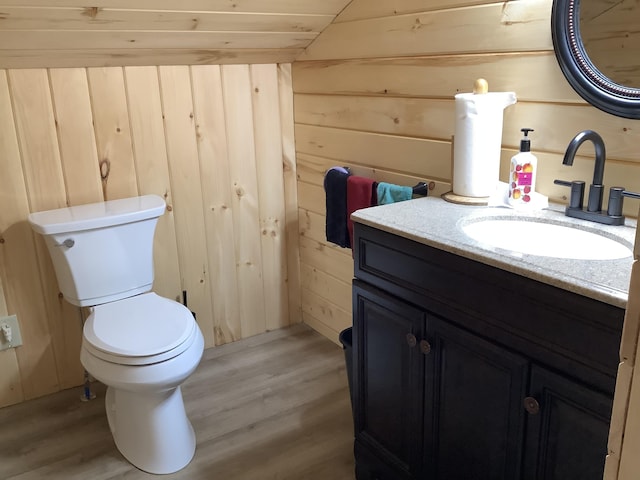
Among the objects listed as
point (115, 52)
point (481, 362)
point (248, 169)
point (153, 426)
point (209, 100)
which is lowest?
point (153, 426)

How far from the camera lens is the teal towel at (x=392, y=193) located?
2.05 metres

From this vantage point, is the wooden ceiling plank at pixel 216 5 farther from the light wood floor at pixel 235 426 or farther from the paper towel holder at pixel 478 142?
the light wood floor at pixel 235 426

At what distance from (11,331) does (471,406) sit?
1.85 meters

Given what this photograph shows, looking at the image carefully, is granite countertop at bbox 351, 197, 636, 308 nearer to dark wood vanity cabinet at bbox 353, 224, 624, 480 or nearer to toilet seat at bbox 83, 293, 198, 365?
dark wood vanity cabinet at bbox 353, 224, 624, 480

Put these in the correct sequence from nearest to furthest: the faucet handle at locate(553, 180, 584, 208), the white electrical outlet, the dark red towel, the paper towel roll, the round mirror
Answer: the round mirror, the faucet handle at locate(553, 180, 584, 208), the paper towel roll, the dark red towel, the white electrical outlet

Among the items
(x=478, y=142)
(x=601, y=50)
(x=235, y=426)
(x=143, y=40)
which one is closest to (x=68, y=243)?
(x=143, y=40)

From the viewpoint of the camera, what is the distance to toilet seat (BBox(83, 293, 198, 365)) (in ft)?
6.10

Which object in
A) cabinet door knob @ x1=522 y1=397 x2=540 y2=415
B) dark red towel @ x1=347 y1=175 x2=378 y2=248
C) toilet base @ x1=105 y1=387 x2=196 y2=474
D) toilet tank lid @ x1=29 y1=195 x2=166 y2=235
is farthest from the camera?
dark red towel @ x1=347 y1=175 x2=378 y2=248

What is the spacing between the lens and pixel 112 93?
2346mm

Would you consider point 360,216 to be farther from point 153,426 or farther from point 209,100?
point 209,100

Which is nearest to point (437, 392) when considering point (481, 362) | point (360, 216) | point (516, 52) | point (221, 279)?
point (481, 362)

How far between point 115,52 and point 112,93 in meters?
0.18

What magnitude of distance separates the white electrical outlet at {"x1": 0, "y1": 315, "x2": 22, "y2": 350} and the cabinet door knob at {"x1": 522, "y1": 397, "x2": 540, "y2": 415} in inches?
77.9

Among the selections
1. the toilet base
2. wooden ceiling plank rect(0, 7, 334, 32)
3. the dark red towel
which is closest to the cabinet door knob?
the dark red towel
